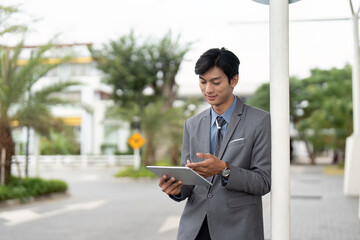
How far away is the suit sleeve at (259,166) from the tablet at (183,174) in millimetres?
128

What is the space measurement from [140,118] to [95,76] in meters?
18.1

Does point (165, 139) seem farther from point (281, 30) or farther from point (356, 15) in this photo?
point (281, 30)

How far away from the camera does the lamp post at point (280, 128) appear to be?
240 centimetres

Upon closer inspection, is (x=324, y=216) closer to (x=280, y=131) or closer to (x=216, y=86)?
(x=280, y=131)

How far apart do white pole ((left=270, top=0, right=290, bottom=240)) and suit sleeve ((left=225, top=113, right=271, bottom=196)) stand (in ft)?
0.10

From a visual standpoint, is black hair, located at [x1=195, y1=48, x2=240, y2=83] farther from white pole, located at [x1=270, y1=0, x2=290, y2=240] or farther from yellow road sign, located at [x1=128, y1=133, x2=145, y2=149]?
yellow road sign, located at [x1=128, y1=133, x2=145, y2=149]

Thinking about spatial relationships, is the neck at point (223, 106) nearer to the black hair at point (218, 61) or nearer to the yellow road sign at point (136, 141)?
the black hair at point (218, 61)

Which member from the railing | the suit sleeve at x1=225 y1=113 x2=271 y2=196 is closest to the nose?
the suit sleeve at x1=225 y1=113 x2=271 y2=196

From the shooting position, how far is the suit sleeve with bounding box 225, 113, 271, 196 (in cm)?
229

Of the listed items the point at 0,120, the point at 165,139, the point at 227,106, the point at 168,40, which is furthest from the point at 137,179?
the point at 227,106

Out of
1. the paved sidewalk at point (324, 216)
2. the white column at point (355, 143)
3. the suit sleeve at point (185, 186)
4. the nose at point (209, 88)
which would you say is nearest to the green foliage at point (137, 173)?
the paved sidewalk at point (324, 216)

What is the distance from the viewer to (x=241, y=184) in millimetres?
2271

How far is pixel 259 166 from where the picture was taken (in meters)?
2.37

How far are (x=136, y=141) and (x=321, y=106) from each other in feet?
47.0
